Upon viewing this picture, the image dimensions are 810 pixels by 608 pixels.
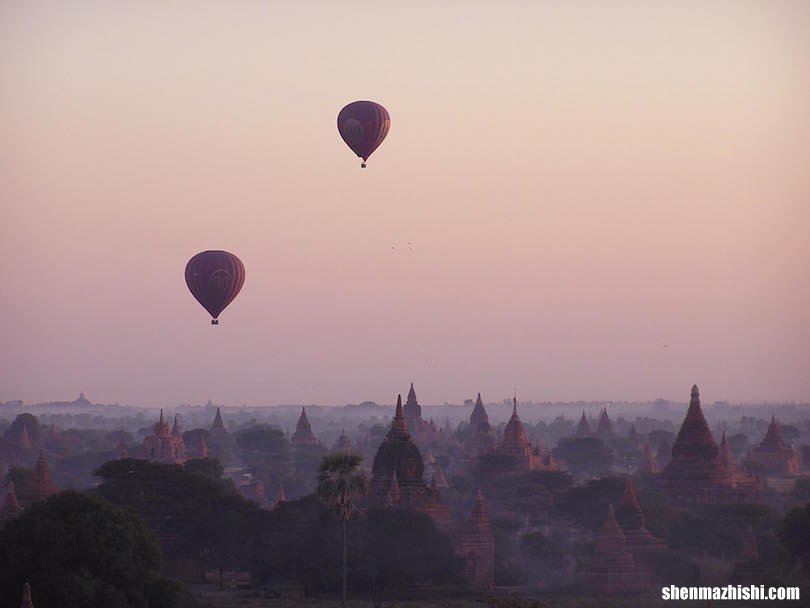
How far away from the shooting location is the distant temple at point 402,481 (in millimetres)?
79312

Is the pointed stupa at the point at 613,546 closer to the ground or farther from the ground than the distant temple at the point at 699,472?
→ closer to the ground

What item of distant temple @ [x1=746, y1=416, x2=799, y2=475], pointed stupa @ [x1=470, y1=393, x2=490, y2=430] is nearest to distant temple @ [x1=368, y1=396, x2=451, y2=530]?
distant temple @ [x1=746, y1=416, x2=799, y2=475]

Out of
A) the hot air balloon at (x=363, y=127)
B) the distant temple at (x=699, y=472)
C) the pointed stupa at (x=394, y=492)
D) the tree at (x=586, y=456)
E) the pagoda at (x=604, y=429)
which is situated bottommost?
the pointed stupa at (x=394, y=492)

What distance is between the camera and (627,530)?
7681cm

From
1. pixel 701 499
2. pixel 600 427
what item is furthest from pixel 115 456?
pixel 701 499

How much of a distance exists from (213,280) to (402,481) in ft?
40.1

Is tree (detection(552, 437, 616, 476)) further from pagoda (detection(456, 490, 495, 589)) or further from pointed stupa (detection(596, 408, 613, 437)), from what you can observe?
pagoda (detection(456, 490, 495, 589))

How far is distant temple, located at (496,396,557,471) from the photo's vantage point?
11288 cm

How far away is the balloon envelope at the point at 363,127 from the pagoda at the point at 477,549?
16.2 meters

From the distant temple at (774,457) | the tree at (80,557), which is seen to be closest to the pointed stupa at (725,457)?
the distant temple at (774,457)

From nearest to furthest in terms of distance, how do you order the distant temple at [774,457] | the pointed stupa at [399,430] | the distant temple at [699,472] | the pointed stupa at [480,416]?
the pointed stupa at [399,430]
the distant temple at [699,472]
the distant temple at [774,457]
the pointed stupa at [480,416]

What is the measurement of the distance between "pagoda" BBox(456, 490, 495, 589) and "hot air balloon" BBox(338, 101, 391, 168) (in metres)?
16.2

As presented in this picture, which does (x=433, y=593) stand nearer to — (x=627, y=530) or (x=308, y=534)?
(x=308, y=534)

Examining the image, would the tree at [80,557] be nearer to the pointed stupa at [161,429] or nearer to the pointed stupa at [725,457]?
the pointed stupa at [725,457]
